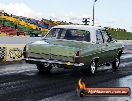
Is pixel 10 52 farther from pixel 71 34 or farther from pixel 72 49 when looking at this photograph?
pixel 72 49

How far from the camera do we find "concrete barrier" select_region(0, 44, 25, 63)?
20970 millimetres

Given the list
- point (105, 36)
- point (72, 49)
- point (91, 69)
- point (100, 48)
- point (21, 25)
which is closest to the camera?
point (72, 49)

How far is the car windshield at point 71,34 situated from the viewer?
15312 millimetres

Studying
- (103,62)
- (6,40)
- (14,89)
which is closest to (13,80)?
(14,89)

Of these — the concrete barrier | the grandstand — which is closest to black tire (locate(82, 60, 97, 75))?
the concrete barrier

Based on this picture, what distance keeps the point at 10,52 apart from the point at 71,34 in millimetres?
6823

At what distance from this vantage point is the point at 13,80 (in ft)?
43.3

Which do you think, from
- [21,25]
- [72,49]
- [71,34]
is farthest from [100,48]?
[21,25]

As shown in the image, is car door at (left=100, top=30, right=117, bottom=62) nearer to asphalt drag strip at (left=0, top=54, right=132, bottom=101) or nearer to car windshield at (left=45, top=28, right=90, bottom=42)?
asphalt drag strip at (left=0, top=54, right=132, bottom=101)

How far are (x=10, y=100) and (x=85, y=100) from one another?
1754mm

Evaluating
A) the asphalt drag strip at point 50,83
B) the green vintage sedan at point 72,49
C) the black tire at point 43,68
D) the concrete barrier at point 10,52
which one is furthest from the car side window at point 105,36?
the concrete barrier at point 10,52

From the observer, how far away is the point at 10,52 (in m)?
21.5

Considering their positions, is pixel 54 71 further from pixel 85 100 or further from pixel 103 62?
pixel 85 100

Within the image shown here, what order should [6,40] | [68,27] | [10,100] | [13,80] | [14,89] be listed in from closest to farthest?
1. [10,100]
2. [14,89]
3. [13,80]
4. [68,27]
5. [6,40]
